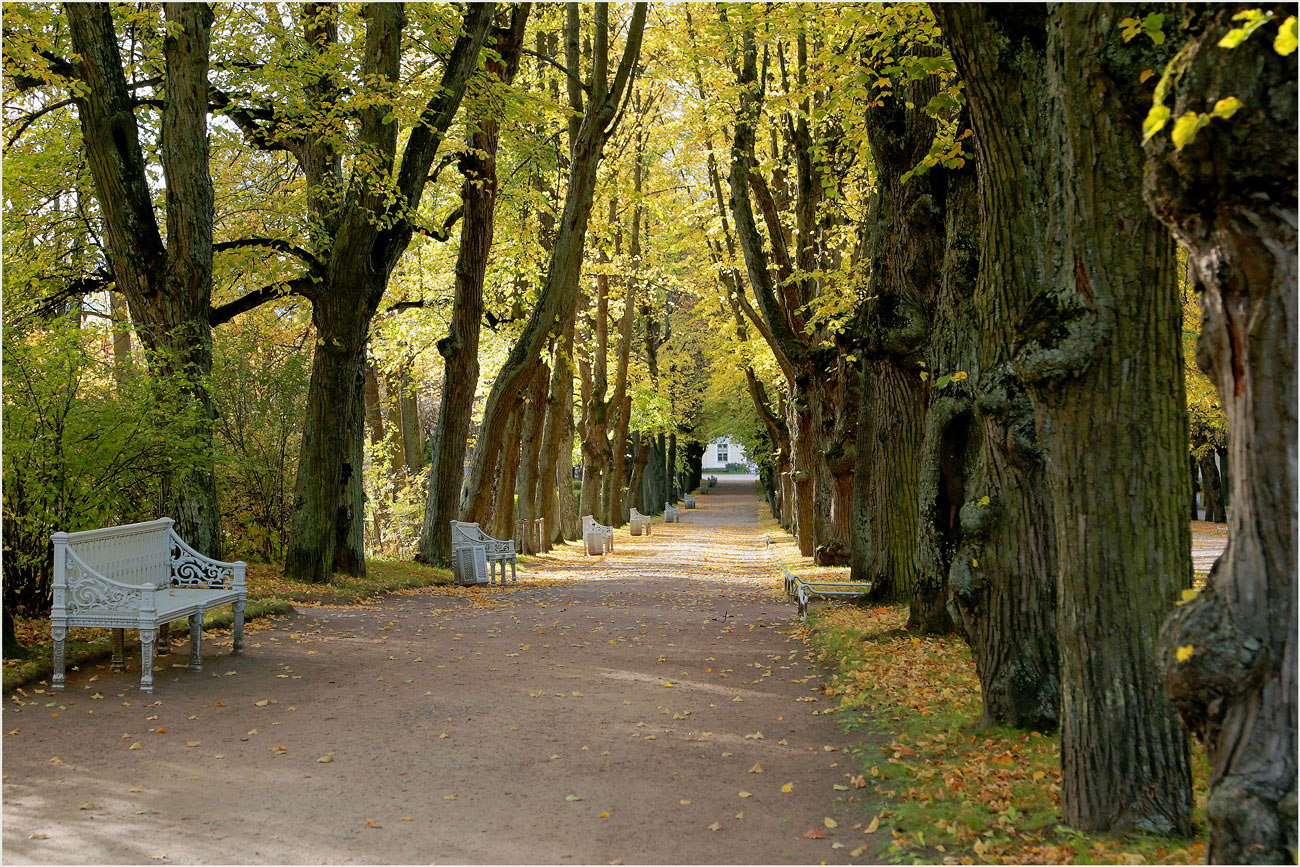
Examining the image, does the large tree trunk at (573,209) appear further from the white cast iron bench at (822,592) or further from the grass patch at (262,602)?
the white cast iron bench at (822,592)

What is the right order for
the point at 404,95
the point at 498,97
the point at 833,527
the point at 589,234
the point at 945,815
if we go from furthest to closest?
the point at 589,234, the point at 833,527, the point at 498,97, the point at 404,95, the point at 945,815

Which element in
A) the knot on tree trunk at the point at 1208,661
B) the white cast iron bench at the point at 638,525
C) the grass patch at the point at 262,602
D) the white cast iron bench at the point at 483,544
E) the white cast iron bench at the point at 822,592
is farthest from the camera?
the white cast iron bench at the point at 638,525

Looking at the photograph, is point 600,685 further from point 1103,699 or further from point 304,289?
point 304,289

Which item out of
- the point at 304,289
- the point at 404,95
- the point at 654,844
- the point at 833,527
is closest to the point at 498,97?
the point at 404,95

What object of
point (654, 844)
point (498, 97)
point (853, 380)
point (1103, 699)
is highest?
point (498, 97)

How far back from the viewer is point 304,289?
14398 mm

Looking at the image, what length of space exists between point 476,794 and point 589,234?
22.2m

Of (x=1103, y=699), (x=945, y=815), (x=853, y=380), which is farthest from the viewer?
(x=853, y=380)

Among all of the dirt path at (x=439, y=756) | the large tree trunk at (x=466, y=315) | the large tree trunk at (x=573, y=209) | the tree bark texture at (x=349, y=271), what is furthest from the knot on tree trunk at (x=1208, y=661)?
the large tree trunk at (x=466, y=315)

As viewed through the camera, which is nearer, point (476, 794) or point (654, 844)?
point (654, 844)

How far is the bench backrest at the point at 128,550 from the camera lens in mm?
7836

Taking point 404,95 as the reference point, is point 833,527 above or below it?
below

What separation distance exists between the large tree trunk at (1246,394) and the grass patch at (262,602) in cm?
734

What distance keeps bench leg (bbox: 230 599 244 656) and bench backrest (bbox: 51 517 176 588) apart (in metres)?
0.70
